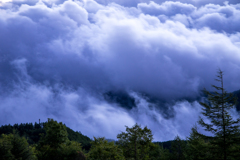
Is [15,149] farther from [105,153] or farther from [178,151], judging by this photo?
[178,151]

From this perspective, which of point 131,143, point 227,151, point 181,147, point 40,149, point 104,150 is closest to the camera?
point 227,151

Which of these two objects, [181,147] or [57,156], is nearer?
[57,156]

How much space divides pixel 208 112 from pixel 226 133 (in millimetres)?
3468

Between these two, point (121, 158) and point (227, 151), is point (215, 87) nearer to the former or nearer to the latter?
point (227, 151)

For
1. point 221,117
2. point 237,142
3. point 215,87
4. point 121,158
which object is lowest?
point 121,158

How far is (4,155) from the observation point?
2564 centimetres

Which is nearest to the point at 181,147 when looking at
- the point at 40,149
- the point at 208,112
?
the point at 208,112

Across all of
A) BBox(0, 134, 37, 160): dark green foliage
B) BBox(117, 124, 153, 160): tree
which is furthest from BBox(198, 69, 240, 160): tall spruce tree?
BBox(0, 134, 37, 160): dark green foliage

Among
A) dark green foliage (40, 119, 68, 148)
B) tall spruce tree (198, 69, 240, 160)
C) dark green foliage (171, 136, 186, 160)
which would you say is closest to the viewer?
tall spruce tree (198, 69, 240, 160)

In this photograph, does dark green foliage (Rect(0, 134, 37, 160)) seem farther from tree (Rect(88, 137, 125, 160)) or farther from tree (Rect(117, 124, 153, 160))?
tree (Rect(117, 124, 153, 160))

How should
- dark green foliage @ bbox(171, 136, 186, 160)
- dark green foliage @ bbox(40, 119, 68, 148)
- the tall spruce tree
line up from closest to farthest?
the tall spruce tree
dark green foliage @ bbox(40, 119, 68, 148)
dark green foliage @ bbox(171, 136, 186, 160)

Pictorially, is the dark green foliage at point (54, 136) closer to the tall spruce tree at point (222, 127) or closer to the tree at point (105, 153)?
the tree at point (105, 153)

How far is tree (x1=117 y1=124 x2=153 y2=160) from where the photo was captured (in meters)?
33.4

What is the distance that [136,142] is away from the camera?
33938mm
